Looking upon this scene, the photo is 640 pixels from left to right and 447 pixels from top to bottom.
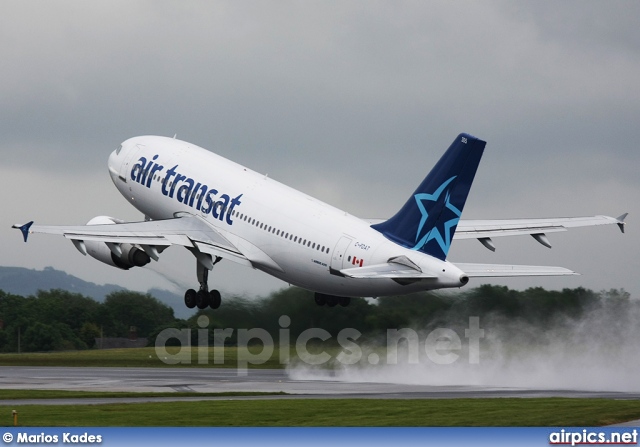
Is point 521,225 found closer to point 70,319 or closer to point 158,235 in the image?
point 158,235

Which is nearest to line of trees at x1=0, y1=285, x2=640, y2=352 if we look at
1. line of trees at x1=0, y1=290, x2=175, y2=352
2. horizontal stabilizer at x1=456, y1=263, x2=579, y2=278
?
horizontal stabilizer at x1=456, y1=263, x2=579, y2=278

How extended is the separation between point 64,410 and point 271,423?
7.72m

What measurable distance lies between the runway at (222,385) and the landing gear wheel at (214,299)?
3402 millimetres

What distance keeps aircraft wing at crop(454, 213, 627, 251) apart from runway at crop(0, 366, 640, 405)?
9.67 meters

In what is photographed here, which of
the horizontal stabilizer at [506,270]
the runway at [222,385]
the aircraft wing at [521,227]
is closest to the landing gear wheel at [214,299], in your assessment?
the runway at [222,385]

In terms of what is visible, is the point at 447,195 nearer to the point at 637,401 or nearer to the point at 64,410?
the point at 637,401

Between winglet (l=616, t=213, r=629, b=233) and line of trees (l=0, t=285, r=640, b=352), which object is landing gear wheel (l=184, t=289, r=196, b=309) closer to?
line of trees (l=0, t=285, r=640, b=352)

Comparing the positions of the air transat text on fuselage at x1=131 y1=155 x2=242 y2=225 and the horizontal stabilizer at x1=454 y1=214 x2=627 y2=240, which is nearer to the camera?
the air transat text on fuselage at x1=131 y1=155 x2=242 y2=225

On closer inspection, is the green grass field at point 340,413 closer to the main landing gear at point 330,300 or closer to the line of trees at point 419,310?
the line of trees at point 419,310

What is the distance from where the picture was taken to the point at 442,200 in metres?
52.6

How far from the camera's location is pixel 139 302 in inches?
3713

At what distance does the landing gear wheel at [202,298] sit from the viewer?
2530 inches

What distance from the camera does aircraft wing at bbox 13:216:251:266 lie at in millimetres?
60594

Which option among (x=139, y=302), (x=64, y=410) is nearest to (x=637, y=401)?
(x=64, y=410)
